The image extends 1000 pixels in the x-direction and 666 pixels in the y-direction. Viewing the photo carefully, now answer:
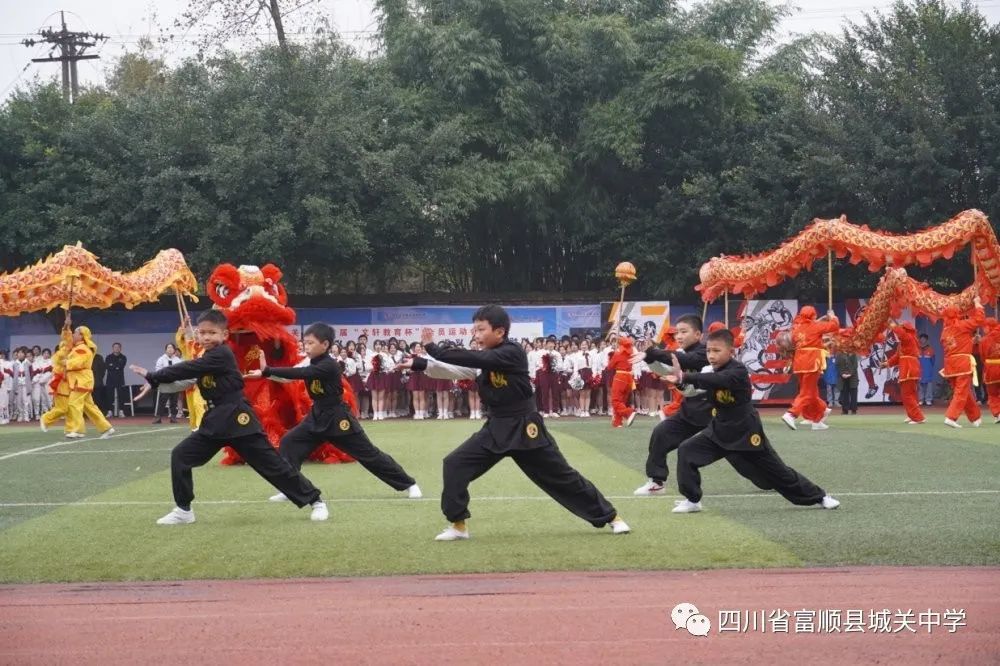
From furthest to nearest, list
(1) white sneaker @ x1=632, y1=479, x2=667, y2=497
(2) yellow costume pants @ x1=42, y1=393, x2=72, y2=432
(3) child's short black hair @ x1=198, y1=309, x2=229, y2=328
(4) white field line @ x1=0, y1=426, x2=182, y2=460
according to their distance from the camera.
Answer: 1. (2) yellow costume pants @ x1=42, y1=393, x2=72, y2=432
2. (4) white field line @ x1=0, y1=426, x2=182, y2=460
3. (1) white sneaker @ x1=632, y1=479, x2=667, y2=497
4. (3) child's short black hair @ x1=198, y1=309, x2=229, y2=328

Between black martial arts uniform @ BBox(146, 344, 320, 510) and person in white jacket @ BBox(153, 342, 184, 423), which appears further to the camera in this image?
person in white jacket @ BBox(153, 342, 184, 423)

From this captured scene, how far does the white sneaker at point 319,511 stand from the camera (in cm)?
980

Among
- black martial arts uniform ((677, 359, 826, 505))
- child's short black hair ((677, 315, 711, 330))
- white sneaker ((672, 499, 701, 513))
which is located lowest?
white sneaker ((672, 499, 701, 513))

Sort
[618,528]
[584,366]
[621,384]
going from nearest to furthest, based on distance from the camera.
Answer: [618,528], [621,384], [584,366]

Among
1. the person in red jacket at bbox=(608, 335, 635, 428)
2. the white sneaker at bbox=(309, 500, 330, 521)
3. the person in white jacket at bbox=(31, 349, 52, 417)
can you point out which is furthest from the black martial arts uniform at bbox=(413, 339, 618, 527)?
the person in white jacket at bbox=(31, 349, 52, 417)

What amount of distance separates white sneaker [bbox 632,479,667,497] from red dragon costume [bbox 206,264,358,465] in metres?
4.57

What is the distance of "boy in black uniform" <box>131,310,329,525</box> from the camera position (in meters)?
9.48

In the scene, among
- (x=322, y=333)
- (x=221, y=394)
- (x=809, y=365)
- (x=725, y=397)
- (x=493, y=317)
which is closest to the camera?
(x=493, y=317)

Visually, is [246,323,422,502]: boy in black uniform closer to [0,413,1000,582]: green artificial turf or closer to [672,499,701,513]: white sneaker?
[0,413,1000,582]: green artificial turf

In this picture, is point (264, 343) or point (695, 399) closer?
point (695, 399)

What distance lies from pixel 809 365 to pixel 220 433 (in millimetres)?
12373

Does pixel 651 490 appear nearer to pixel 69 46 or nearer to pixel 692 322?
pixel 692 322

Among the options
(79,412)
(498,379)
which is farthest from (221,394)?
(79,412)

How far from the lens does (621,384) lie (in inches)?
798
